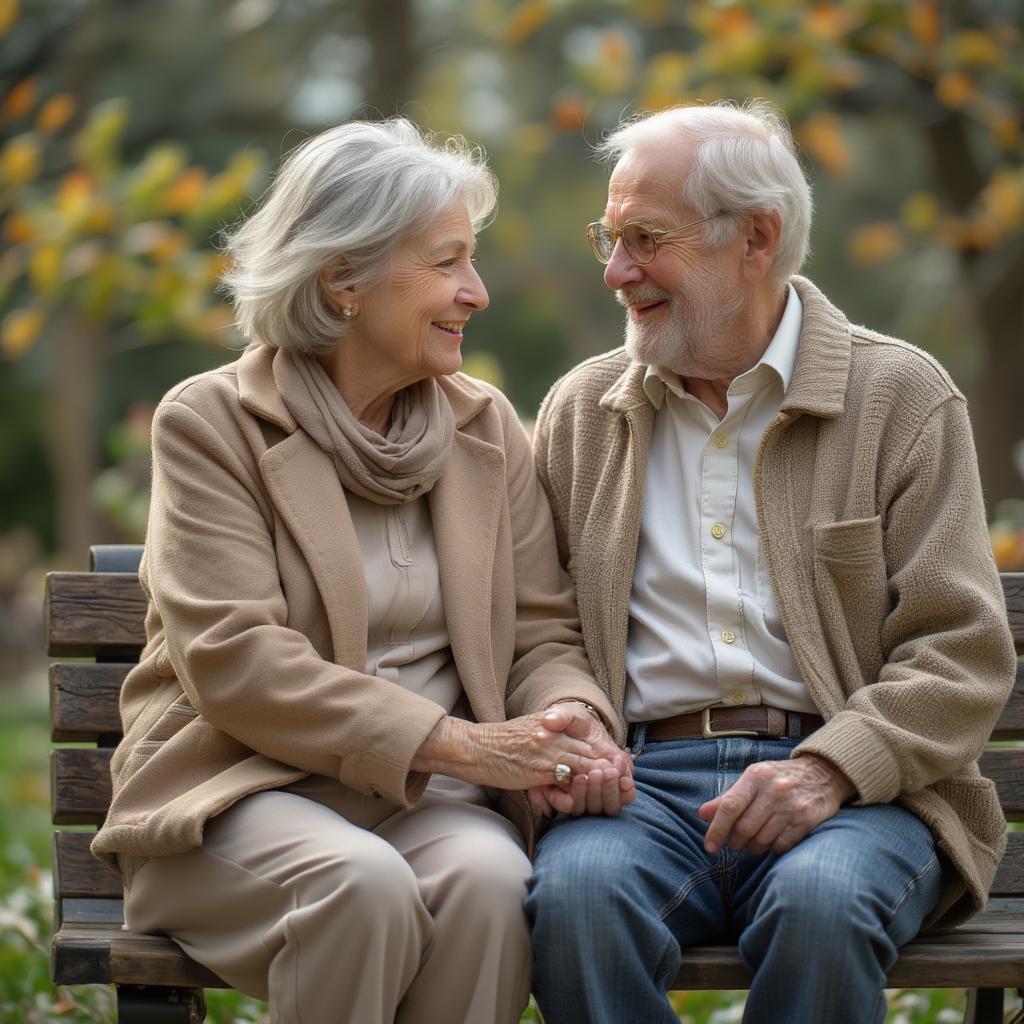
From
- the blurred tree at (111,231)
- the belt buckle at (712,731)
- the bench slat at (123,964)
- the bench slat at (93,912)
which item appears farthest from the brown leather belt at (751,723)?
the blurred tree at (111,231)

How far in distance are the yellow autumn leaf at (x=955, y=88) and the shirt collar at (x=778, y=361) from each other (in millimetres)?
3073

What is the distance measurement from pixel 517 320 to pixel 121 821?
21.4 metres

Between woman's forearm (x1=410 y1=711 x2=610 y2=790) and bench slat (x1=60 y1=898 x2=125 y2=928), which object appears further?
bench slat (x1=60 y1=898 x2=125 y2=928)

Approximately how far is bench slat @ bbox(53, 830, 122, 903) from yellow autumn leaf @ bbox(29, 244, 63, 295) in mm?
2591

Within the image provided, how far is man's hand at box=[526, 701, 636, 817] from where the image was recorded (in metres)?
2.97

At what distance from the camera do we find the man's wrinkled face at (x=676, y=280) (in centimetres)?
331

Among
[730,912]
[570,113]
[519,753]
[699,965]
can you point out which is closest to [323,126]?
[570,113]

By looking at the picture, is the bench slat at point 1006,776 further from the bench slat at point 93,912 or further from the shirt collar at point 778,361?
the bench slat at point 93,912

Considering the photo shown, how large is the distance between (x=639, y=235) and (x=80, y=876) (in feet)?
5.56

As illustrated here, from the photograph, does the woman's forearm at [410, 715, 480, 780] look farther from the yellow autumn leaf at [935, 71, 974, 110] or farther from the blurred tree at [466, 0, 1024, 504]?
the yellow autumn leaf at [935, 71, 974, 110]

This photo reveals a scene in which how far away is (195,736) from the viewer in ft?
9.84

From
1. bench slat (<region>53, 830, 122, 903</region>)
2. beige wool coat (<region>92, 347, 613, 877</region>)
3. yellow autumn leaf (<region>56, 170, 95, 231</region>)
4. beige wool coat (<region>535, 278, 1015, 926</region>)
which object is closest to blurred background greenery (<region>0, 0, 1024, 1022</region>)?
yellow autumn leaf (<region>56, 170, 95, 231</region>)

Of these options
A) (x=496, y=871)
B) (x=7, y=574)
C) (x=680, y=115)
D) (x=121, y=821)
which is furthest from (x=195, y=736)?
(x=7, y=574)

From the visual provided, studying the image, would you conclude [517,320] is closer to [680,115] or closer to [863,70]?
[863,70]
